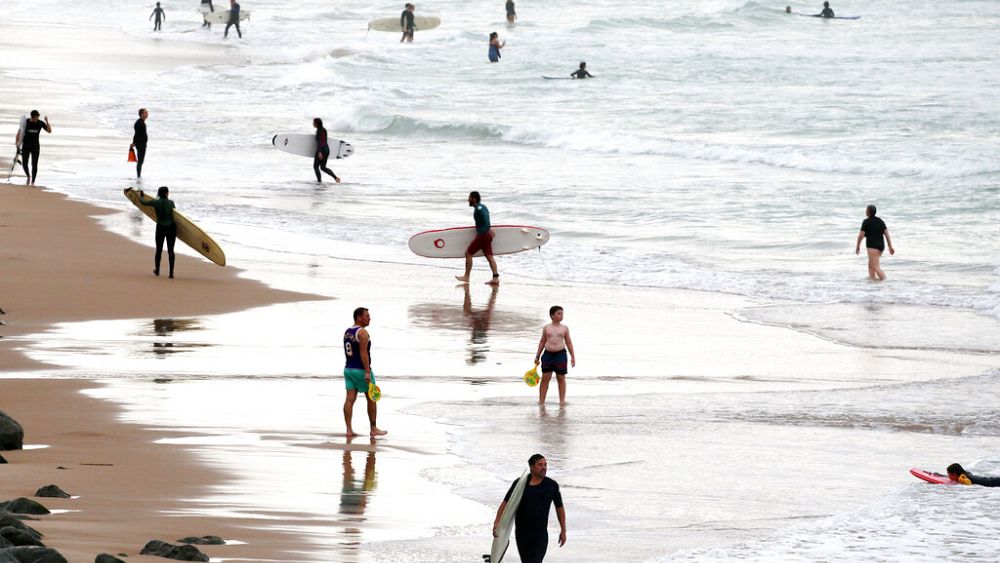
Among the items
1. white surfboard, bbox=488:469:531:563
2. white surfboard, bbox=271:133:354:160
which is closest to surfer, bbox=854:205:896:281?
white surfboard, bbox=271:133:354:160

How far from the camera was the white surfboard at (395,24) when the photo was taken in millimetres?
70000

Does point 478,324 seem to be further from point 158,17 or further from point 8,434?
point 158,17

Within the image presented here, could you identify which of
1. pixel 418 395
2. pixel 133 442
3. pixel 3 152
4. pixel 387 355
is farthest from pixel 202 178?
pixel 133 442

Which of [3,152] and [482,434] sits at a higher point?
[3,152]

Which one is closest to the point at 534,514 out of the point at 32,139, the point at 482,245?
the point at 482,245

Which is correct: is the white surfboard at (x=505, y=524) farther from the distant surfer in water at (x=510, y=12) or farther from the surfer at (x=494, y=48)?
the distant surfer in water at (x=510, y=12)

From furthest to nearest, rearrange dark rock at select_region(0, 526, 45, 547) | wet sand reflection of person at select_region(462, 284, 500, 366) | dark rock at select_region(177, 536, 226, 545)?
wet sand reflection of person at select_region(462, 284, 500, 366) → dark rock at select_region(177, 536, 226, 545) → dark rock at select_region(0, 526, 45, 547)

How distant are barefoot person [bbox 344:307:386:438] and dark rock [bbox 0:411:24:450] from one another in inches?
102

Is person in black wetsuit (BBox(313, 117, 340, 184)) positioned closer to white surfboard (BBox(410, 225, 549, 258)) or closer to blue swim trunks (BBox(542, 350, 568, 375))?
white surfboard (BBox(410, 225, 549, 258))

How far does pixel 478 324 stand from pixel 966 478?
25.5 ft

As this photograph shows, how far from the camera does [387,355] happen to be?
1565 centimetres

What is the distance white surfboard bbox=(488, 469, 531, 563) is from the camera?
27.2 ft

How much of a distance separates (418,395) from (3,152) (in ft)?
68.3

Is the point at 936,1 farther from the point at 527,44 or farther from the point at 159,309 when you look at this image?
the point at 159,309
